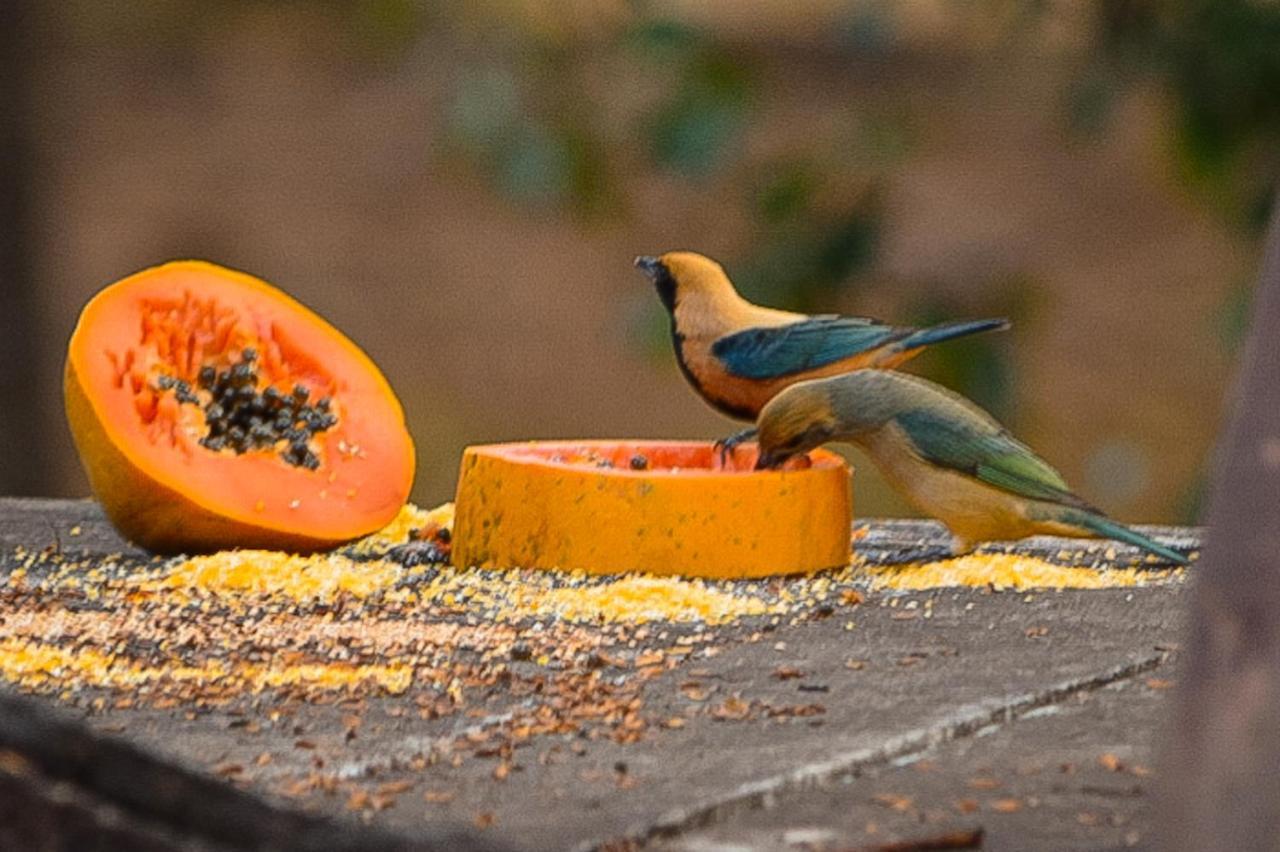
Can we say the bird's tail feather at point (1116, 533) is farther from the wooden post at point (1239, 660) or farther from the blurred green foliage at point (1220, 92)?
the wooden post at point (1239, 660)

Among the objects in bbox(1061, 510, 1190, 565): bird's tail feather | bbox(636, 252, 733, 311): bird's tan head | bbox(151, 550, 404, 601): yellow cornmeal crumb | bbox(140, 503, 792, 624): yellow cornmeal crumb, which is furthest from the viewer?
bbox(636, 252, 733, 311): bird's tan head

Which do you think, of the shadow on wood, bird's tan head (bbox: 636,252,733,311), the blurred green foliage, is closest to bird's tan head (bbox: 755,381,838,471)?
bird's tan head (bbox: 636,252,733,311)

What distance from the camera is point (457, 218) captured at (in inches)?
504

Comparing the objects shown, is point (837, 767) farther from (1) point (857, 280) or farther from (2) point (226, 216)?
(2) point (226, 216)

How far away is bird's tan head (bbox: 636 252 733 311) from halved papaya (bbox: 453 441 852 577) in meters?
0.79

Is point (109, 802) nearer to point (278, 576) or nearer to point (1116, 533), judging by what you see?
point (278, 576)

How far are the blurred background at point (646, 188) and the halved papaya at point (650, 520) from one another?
4.45ft

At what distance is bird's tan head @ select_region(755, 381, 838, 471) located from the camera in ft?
10.2

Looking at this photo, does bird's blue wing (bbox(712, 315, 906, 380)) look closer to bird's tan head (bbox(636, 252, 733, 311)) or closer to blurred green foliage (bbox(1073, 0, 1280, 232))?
bird's tan head (bbox(636, 252, 733, 311))

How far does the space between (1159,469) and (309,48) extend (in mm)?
5530

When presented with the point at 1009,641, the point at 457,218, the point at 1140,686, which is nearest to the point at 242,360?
the point at 1009,641

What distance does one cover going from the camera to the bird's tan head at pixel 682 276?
3830mm

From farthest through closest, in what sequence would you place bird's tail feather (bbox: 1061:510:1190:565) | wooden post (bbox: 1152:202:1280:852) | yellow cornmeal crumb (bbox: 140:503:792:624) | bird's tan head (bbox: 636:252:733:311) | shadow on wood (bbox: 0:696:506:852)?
bird's tan head (bbox: 636:252:733:311) → bird's tail feather (bbox: 1061:510:1190:565) → yellow cornmeal crumb (bbox: 140:503:792:624) → shadow on wood (bbox: 0:696:506:852) → wooden post (bbox: 1152:202:1280:852)

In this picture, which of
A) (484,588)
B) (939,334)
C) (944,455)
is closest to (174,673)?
(484,588)
